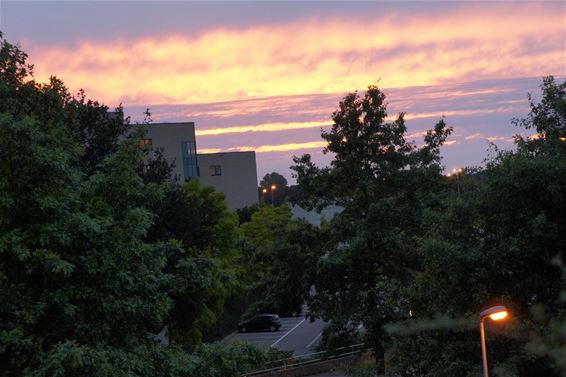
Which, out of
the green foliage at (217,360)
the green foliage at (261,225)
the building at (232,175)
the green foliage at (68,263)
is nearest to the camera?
the green foliage at (68,263)

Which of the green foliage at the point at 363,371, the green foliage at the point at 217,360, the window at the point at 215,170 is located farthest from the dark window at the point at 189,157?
the green foliage at the point at 217,360

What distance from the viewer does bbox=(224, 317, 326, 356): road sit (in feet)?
125

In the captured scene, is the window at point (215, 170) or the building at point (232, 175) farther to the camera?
the window at point (215, 170)

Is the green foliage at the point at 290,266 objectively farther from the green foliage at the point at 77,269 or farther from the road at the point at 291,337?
the road at the point at 291,337

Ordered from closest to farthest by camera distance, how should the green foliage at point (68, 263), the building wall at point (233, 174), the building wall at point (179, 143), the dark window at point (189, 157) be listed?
the green foliage at point (68, 263) < the building wall at point (179, 143) < the dark window at point (189, 157) < the building wall at point (233, 174)

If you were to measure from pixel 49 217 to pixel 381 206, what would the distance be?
15.1 metres

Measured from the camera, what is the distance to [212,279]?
34.3 feet

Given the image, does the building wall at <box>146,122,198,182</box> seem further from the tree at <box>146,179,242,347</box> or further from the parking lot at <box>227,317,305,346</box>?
the tree at <box>146,179,242,347</box>

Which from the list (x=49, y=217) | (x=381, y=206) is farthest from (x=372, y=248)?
(x=49, y=217)

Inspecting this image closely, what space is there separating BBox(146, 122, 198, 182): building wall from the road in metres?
23.4

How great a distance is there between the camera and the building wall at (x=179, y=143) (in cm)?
6322

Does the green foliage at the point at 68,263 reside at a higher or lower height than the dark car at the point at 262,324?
higher

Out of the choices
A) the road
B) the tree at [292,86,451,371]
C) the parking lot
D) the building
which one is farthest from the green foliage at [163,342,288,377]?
the building

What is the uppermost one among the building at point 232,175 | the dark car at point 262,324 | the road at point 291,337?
the building at point 232,175
